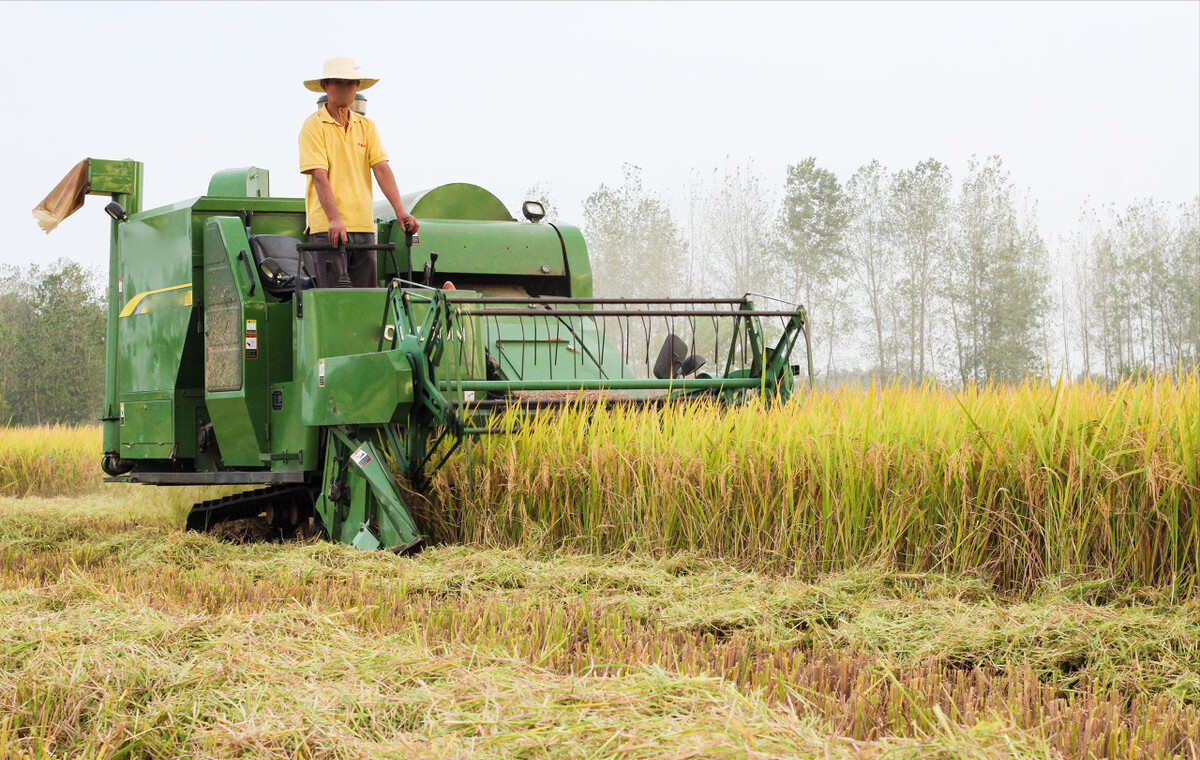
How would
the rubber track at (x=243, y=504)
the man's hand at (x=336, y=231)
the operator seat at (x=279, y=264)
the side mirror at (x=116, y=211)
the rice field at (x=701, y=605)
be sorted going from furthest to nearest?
the side mirror at (x=116, y=211) → the rubber track at (x=243, y=504) → the operator seat at (x=279, y=264) → the man's hand at (x=336, y=231) → the rice field at (x=701, y=605)

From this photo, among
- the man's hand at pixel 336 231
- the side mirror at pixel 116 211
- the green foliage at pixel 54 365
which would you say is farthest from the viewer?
the green foliage at pixel 54 365

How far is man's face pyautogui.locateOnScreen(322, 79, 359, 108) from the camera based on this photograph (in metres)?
7.07

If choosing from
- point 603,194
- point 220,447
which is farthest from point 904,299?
point 220,447

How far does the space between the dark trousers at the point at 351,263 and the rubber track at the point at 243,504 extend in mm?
1312

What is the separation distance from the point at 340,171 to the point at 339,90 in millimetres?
474

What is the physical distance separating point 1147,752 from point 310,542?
4.99m

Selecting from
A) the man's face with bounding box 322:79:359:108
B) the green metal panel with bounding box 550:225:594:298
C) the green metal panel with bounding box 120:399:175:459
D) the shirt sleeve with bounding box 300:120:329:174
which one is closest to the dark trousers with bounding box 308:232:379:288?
the shirt sleeve with bounding box 300:120:329:174

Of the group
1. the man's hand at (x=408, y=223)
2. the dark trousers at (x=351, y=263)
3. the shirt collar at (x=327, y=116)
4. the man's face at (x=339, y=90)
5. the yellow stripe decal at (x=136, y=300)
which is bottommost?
the yellow stripe decal at (x=136, y=300)

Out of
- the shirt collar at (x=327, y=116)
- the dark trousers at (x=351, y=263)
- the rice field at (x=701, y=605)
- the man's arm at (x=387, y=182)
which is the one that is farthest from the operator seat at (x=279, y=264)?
the rice field at (x=701, y=605)

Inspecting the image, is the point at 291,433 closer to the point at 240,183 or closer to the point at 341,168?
Result: the point at 341,168

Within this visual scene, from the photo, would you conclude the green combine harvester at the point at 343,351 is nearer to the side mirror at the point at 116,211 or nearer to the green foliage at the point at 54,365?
the side mirror at the point at 116,211

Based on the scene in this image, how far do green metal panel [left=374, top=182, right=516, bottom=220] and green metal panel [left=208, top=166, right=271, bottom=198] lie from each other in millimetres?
855

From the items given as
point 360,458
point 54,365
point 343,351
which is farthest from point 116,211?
point 54,365

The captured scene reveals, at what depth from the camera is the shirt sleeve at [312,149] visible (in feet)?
22.9
